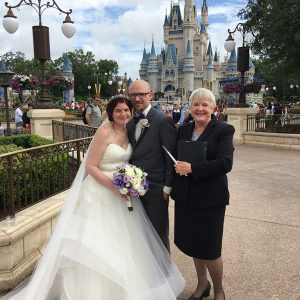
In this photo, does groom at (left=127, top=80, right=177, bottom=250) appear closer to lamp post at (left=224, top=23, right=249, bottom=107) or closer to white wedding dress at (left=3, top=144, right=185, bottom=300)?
white wedding dress at (left=3, top=144, right=185, bottom=300)

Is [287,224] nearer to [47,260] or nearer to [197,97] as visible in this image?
[197,97]

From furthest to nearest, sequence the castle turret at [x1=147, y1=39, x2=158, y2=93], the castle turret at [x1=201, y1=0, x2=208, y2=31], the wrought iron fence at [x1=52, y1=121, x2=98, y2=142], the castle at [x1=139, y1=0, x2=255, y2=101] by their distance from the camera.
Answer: the castle turret at [x1=201, y1=0, x2=208, y2=31], the castle turret at [x1=147, y1=39, x2=158, y2=93], the castle at [x1=139, y1=0, x2=255, y2=101], the wrought iron fence at [x1=52, y1=121, x2=98, y2=142]

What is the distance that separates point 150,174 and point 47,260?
1.24 m

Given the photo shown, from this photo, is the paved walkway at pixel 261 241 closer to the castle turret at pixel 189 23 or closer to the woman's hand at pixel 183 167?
the woman's hand at pixel 183 167

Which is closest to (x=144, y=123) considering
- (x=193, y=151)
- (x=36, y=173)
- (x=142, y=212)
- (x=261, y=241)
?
(x=193, y=151)

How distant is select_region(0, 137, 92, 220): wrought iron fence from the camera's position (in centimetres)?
400

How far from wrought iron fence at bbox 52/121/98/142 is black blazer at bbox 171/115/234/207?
4.45m

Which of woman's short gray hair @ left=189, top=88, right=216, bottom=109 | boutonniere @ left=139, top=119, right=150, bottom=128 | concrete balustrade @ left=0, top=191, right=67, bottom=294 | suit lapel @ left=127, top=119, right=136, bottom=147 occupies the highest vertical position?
woman's short gray hair @ left=189, top=88, right=216, bottom=109

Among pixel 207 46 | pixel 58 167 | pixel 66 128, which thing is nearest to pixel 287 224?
pixel 58 167

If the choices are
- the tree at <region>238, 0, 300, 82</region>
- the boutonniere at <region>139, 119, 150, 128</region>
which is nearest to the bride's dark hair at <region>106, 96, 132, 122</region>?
the boutonniere at <region>139, 119, 150, 128</region>

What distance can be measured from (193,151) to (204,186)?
12.8 inches

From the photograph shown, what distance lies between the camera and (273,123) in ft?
50.7

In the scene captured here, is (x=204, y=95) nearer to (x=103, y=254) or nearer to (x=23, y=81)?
(x=103, y=254)

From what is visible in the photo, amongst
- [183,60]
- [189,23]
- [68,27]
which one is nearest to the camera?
[68,27]
